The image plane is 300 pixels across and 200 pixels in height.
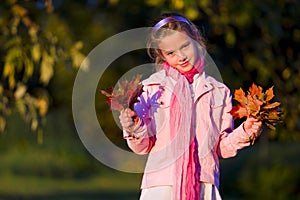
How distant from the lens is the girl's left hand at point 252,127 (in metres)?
3.52

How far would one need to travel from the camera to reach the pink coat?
11.9ft

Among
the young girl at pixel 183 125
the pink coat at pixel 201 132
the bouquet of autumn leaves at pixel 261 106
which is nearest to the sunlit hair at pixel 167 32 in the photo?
the young girl at pixel 183 125

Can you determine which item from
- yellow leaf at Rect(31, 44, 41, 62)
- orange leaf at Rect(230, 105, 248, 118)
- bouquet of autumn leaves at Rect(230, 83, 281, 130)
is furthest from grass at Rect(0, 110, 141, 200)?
bouquet of autumn leaves at Rect(230, 83, 281, 130)

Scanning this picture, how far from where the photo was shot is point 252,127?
355 cm

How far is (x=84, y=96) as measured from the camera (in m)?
4.47

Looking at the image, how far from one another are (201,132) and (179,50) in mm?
306

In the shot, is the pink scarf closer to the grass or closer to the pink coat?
the pink coat

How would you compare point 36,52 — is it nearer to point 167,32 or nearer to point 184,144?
point 167,32

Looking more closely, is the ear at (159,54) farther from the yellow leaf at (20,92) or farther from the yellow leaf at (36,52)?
the yellow leaf at (20,92)

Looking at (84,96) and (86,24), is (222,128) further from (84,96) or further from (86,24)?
(86,24)

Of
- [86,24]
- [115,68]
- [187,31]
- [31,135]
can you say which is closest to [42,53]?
[187,31]

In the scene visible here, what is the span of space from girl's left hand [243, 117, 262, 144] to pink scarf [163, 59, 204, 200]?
195 mm

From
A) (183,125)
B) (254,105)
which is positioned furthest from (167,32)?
(254,105)

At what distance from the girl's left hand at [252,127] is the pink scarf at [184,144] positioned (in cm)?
19
